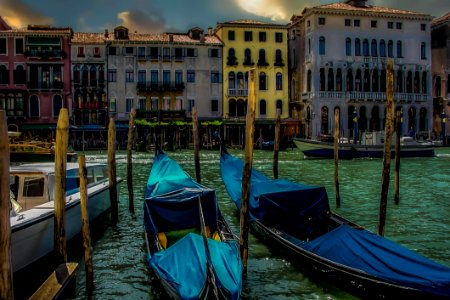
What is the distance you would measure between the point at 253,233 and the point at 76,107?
27980 mm

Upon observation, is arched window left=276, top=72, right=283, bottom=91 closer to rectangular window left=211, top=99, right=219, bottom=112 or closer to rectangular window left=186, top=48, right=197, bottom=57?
rectangular window left=211, top=99, right=219, bottom=112

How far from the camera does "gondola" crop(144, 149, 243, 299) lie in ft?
15.7

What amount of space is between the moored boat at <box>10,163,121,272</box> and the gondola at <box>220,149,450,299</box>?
9.10 feet

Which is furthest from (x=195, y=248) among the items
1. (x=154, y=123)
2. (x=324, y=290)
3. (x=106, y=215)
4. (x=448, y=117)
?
(x=448, y=117)

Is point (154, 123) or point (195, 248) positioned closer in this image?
point (195, 248)

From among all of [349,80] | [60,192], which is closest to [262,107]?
[349,80]

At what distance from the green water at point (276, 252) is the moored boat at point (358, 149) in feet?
21.8

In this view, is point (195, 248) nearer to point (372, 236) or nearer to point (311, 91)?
point (372, 236)

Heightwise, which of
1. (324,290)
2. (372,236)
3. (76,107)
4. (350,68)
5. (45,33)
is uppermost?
(45,33)

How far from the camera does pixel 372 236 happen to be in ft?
19.8

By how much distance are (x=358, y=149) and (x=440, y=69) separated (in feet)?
58.9

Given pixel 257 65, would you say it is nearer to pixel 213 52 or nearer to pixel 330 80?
pixel 213 52

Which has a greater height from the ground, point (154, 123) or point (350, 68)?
point (350, 68)

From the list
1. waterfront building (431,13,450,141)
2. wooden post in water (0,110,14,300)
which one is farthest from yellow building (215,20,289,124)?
wooden post in water (0,110,14,300)
